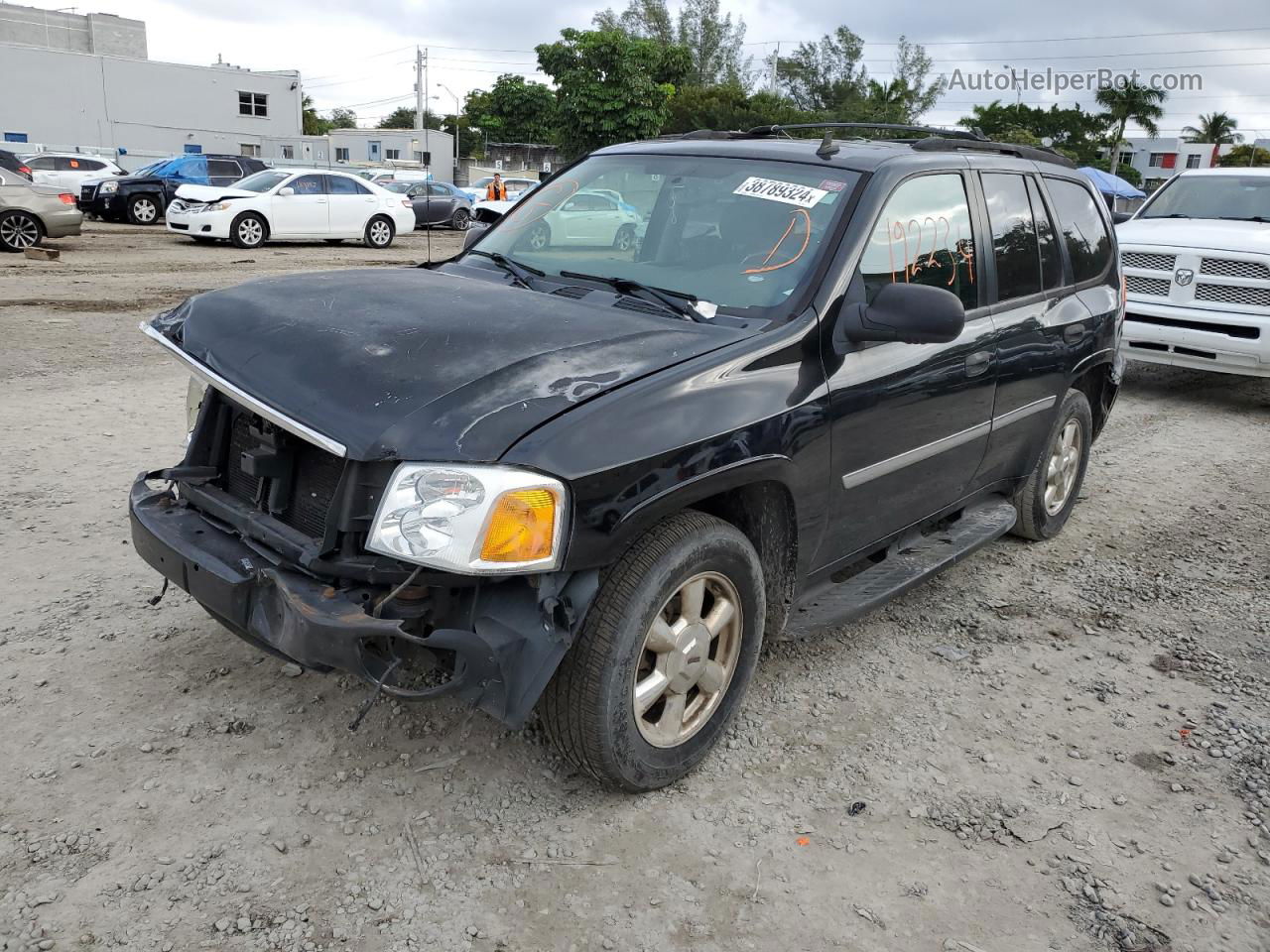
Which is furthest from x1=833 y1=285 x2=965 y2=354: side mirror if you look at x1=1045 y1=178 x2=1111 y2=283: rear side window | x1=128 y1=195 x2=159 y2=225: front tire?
x1=128 y1=195 x2=159 y2=225: front tire

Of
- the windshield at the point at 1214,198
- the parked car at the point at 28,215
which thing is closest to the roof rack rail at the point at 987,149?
the windshield at the point at 1214,198

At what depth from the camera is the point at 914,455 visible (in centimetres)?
378

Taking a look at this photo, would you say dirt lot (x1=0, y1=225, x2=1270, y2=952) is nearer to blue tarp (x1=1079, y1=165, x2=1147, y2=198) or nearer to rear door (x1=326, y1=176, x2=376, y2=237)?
rear door (x1=326, y1=176, x2=376, y2=237)

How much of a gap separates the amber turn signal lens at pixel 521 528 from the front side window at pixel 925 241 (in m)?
1.51

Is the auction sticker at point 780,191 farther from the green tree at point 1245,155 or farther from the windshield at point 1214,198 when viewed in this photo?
the green tree at point 1245,155

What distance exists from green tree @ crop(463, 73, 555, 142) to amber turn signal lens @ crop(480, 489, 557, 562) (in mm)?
74069

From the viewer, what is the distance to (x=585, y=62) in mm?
49844

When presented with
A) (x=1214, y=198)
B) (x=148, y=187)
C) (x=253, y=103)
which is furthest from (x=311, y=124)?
(x=1214, y=198)

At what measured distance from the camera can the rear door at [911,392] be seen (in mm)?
3418

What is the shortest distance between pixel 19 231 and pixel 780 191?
1564cm

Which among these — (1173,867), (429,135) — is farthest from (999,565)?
(429,135)

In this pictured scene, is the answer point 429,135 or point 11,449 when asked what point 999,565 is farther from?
point 429,135

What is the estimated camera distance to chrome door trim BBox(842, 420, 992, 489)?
3504 millimetres

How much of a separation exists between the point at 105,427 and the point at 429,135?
6045 cm
